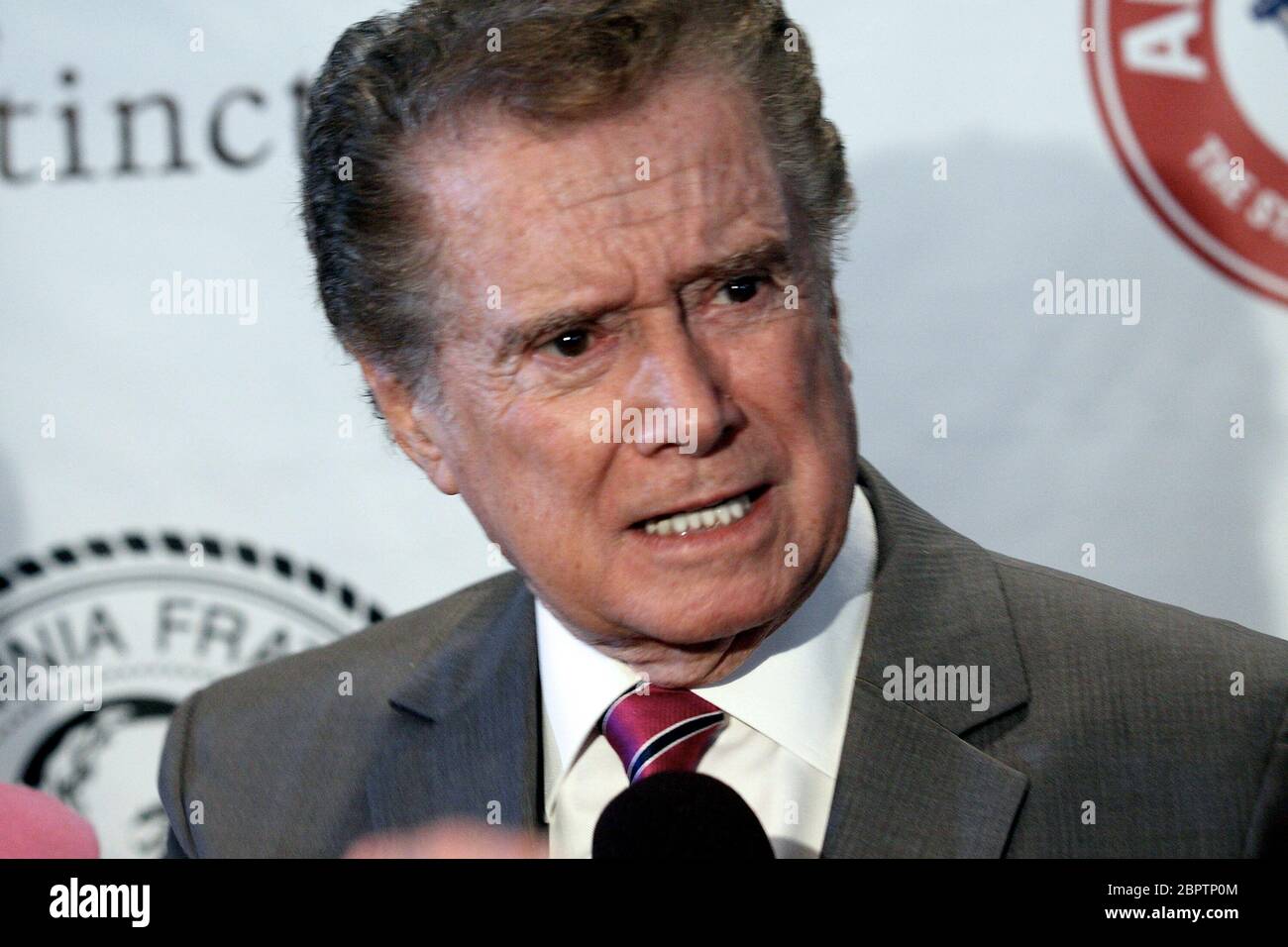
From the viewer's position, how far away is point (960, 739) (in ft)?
4.27

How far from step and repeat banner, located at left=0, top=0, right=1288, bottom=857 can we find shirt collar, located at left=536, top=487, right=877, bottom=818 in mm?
278

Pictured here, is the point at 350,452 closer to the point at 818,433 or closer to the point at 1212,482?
the point at 818,433

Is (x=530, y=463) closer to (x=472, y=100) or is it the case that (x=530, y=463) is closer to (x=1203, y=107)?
(x=472, y=100)

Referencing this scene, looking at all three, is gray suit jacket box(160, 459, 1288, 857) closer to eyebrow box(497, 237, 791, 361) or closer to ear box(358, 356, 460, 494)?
ear box(358, 356, 460, 494)

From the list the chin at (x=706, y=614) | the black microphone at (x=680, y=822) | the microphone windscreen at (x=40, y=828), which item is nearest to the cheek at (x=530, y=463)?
the chin at (x=706, y=614)

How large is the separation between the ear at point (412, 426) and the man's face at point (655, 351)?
0.39ft

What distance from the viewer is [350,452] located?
1714 millimetres

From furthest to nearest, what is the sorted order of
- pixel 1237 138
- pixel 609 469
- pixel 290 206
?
pixel 290 206, pixel 1237 138, pixel 609 469

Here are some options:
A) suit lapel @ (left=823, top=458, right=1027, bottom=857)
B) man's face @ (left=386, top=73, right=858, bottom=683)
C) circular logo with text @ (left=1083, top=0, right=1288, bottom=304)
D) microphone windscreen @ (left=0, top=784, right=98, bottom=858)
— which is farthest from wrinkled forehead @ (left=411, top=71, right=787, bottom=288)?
microphone windscreen @ (left=0, top=784, right=98, bottom=858)

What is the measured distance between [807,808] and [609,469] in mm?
385

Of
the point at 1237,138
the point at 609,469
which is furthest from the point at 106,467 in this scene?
the point at 1237,138

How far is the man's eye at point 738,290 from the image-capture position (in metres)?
1.28

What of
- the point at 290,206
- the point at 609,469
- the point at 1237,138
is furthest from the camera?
the point at 290,206

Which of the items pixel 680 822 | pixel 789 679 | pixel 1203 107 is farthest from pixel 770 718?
pixel 1203 107
